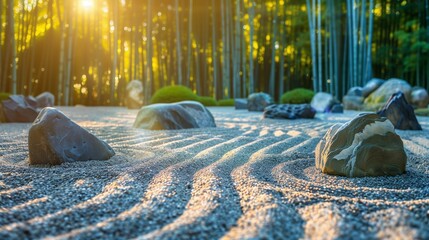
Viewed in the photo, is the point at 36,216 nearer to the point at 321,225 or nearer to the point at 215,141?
the point at 321,225

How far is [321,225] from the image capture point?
107 cm

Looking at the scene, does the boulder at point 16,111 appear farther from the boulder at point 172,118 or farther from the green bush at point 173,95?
the green bush at point 173,95

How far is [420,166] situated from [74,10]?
1097 cm

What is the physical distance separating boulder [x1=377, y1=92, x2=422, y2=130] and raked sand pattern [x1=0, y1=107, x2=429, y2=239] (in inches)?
74.7

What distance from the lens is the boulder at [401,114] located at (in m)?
4.11

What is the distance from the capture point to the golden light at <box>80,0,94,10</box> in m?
11.5

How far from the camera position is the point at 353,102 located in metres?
9.54

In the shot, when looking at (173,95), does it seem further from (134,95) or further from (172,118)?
(172,118)

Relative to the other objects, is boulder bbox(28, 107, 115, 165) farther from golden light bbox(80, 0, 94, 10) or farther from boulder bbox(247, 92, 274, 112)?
golden light bbox(80, 0, 94, 10)

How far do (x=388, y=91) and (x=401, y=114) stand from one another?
4.83m

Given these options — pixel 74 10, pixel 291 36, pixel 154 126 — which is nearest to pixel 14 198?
pixel 154 126

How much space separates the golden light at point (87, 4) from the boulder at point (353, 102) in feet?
25.1

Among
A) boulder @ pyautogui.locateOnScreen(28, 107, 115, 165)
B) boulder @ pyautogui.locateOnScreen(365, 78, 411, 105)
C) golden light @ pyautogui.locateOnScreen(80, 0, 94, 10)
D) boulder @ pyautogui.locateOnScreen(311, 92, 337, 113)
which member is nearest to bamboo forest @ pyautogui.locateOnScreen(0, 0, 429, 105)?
golden light @ pyautogui.locateOnScreen(80, 0, 94, 10)

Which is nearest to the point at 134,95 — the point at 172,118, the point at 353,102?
the point at 353,102
